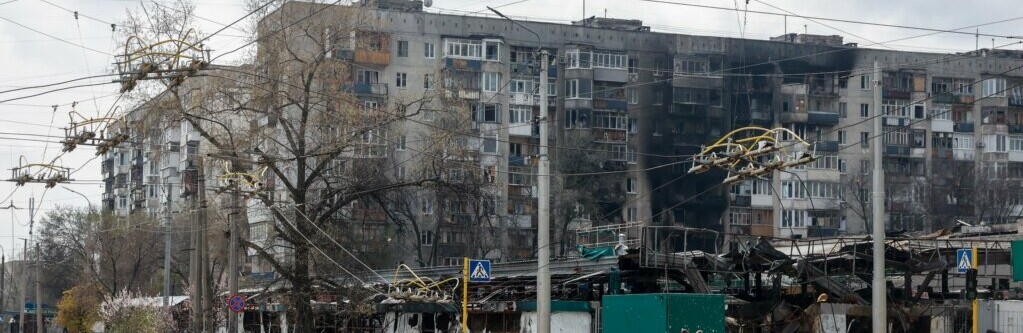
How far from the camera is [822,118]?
89875 millimetres

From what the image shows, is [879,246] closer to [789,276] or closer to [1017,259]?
[1017,259]

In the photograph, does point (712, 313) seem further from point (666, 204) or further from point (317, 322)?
point (666, 204)

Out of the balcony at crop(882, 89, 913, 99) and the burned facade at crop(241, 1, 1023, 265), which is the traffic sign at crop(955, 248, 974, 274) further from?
the balcony at crop(882, 89, 913, 99)

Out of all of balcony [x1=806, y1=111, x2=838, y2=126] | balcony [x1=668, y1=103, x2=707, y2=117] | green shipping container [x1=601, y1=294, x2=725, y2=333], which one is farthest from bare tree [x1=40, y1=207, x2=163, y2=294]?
green shipping container [x1=601, y1=294, x2=725, y2=333]

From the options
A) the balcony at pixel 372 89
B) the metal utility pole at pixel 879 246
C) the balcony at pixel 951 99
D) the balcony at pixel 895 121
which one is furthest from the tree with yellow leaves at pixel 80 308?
the balcony at pixel 951 99

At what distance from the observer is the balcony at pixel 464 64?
79.4 metres

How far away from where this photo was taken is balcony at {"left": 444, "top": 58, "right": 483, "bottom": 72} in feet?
261

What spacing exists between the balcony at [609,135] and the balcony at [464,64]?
28.7 feet

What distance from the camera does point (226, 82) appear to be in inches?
1436

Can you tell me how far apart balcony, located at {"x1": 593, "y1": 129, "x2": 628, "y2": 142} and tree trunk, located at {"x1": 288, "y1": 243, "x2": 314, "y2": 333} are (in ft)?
153

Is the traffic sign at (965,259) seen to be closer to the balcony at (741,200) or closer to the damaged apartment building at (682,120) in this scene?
the damaged apartment building at (682,120)

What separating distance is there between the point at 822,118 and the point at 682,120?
11.4 meters

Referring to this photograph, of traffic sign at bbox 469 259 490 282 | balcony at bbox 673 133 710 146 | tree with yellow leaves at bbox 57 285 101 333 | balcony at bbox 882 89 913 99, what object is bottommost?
tree with yellow leaves at bbox 57 285 101 333

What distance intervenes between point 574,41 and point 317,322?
43.1 metres
